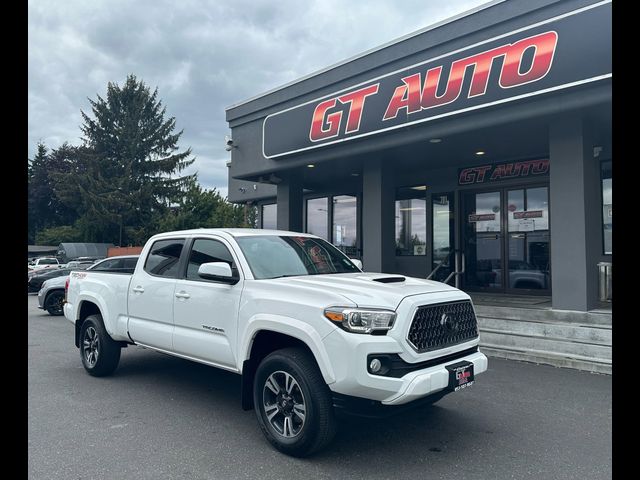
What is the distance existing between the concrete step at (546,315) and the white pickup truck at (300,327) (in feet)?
13.6

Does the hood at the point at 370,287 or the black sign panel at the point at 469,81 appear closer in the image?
the hood at the point at 370,287

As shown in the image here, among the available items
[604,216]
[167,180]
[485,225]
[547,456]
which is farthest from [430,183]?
[167,180]

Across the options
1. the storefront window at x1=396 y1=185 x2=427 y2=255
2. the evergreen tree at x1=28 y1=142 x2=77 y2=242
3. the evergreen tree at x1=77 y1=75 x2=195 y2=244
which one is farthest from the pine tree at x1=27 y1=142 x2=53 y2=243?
the storefront window at x1=396 y1=185 x2=427 y2=255

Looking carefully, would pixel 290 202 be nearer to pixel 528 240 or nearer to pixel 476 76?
pixel 528 240

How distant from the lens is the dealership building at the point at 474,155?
304 inches

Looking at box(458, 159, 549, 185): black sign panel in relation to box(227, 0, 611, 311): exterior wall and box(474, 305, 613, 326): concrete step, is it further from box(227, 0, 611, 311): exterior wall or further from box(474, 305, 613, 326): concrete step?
box(474, 305, 613, 326): concrete step

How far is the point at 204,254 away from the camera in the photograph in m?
5.37

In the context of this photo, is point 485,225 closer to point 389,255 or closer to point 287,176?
point 389,255

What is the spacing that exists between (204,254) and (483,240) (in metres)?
9.18

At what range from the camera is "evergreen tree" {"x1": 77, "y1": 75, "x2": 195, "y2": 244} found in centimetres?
4138

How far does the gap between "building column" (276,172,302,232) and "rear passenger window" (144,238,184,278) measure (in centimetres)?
763

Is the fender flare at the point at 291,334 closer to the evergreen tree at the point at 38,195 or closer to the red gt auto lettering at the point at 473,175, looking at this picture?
the red gt auto lettering at the point at 473,175

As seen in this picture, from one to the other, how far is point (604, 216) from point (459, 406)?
25.0 ft

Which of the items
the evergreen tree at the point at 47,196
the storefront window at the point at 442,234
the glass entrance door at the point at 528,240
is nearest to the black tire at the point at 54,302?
the storefront window at the point at 442,234
